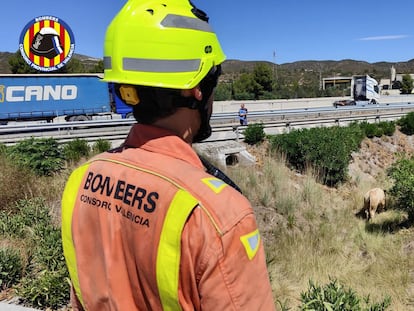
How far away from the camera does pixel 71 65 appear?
155 ft

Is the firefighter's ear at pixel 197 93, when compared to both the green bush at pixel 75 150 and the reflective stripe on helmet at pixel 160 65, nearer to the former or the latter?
the reflective stripe on helmet at pixel 160 65

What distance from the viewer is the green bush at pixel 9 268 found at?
16.0 feet

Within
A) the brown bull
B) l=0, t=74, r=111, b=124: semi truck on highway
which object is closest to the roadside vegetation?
the brown bull

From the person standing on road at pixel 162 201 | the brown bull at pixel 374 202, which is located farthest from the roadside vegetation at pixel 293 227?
the person standing on road at pixel 162 201

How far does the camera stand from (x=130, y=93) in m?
1.46

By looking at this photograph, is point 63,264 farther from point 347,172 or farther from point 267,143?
point 347,172

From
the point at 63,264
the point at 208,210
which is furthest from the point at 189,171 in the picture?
the point at 63,264

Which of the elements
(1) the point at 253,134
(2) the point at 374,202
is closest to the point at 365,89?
(1) the point at 253,134

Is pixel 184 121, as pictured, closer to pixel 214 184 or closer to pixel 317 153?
pixel 214 184

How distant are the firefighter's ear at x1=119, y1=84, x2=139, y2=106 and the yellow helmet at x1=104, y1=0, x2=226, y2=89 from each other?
34mm

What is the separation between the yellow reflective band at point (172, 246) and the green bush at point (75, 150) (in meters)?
12.3

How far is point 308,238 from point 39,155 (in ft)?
25.1

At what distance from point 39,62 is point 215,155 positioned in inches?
582

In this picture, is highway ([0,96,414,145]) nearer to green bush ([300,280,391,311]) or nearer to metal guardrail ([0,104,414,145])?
metal guardrail ([0,104,414,145])
